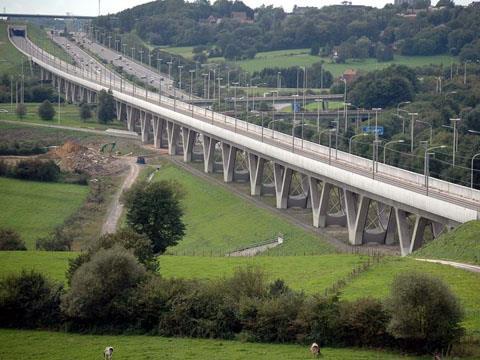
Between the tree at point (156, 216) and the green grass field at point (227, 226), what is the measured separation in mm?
5479

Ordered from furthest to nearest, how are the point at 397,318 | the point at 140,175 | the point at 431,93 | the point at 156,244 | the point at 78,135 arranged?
the point at 431,93, the point at 78,135, the point at 140,175, the point at 156,244, the point at 397,318

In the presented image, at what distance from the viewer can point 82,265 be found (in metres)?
50.9

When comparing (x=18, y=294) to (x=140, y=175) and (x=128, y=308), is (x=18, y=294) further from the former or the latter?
(x=140, y=175)

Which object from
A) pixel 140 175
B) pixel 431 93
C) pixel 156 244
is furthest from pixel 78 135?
pixel 156 244

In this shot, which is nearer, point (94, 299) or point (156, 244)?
point (94, 299)

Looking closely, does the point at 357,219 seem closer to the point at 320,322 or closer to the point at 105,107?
the point at 320,322

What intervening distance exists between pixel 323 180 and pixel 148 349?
40.2 meters

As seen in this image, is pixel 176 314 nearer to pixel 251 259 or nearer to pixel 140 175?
pixel 251 259

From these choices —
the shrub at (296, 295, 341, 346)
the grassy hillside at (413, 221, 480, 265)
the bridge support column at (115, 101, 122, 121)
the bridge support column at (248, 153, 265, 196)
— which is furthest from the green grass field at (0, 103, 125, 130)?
the shrub at (296, 295, 341, 346)

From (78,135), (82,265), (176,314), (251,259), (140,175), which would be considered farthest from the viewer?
(78,135)

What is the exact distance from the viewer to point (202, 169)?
115812mm

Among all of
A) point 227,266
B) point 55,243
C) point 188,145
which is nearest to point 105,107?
point 188,145

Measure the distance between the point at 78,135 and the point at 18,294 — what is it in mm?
87407

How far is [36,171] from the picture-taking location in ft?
350
